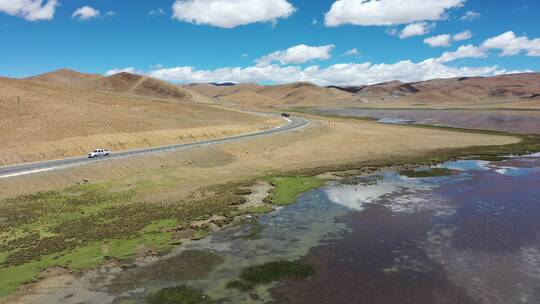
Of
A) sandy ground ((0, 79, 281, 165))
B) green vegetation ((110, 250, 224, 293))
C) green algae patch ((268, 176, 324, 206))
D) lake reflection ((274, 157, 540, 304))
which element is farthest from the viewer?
sandy ground ((0, 79, 281, 165))

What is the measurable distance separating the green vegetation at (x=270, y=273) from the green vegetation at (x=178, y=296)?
1762mm

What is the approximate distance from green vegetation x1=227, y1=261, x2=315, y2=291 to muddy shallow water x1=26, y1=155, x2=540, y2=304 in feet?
1.75

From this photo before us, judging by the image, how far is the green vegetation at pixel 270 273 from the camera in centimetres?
2202

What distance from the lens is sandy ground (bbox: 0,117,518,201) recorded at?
1721 inches

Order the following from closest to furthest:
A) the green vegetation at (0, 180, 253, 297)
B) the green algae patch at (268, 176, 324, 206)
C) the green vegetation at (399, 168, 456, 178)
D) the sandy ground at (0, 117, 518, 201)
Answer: the green vegetation at (0, 180, 253, 297)
the green algae patch at (268, 176, 324, 206)
the sandy ground at (0, 117, 518, 201)
the green vegetation at (399, 168, 456, 178)

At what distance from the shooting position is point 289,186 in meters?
44.6

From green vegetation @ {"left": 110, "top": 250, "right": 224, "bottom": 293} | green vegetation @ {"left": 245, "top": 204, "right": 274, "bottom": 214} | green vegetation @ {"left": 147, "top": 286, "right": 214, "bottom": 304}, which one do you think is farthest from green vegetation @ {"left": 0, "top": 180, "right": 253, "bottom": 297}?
green vegetation @ {"left": 147, "top": 286, "right": 214, "bottom": 304}

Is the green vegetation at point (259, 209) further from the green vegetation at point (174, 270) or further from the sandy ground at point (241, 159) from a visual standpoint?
the green vegetation at point (174, 270)

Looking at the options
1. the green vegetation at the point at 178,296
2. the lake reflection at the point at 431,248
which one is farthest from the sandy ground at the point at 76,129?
the green vegetation at the point at 178,296

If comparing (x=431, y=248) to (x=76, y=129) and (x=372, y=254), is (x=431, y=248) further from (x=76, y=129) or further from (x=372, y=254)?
(x=76, y=129)

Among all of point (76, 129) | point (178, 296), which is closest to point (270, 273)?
point (178, 296)

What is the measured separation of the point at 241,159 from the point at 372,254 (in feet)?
129

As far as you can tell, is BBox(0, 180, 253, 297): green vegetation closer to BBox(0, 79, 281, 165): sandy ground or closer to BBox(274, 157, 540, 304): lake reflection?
BBox(274, 157, 540, 304): lake reflection

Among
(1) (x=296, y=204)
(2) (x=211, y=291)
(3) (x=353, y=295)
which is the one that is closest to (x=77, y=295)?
(2) (x=211, y=291)
